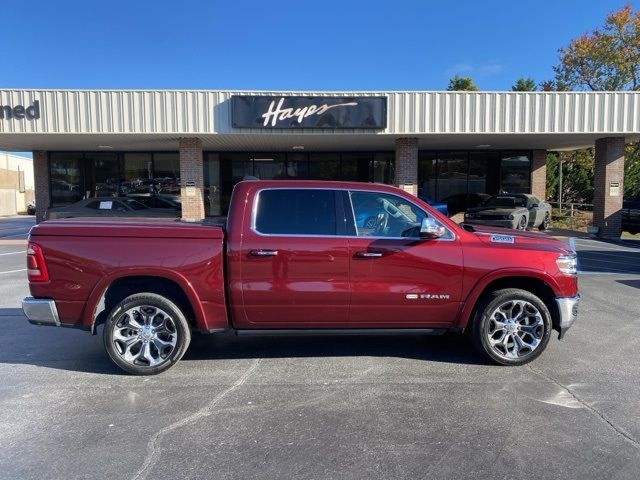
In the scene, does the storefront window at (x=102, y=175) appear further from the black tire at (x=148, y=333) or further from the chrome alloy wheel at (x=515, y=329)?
the chrome alloy wheel at (x=515, y=329)

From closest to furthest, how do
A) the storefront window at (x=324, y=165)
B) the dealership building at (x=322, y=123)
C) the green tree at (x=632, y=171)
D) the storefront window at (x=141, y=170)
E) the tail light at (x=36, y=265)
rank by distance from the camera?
the tail light at (x=36, y=265)
the dealership building at (x=322, y=123)
the storefront window at (x=141, y=170)
the storefront window at (x=324, y=165)
the green tree at (x=632, y=171)

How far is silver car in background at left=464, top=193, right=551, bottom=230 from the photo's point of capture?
16.2 m

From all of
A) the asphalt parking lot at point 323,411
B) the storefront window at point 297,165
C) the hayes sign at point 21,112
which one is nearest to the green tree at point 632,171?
the storefront window at point 297,165

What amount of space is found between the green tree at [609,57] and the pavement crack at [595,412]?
28147 mm

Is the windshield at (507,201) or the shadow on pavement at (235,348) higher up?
the windshield at (507,201)

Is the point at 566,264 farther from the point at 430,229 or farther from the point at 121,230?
the point at 121,230

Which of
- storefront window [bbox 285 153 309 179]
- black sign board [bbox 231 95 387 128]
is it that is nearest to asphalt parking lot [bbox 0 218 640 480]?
black sign board [bbox 231 95 387 128]

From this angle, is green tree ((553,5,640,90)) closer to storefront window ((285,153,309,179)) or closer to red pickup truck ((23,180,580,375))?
storefront window ((285,153,309,179))

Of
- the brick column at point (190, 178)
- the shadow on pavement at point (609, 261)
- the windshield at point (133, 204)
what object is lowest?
the shadow on pavement at point (609, 261)

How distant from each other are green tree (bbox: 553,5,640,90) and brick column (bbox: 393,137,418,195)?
17.4 m

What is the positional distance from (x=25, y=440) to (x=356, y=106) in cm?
1338

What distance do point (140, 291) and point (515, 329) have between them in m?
3.69

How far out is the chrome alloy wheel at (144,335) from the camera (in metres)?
4.76

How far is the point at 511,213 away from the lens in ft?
53.5
